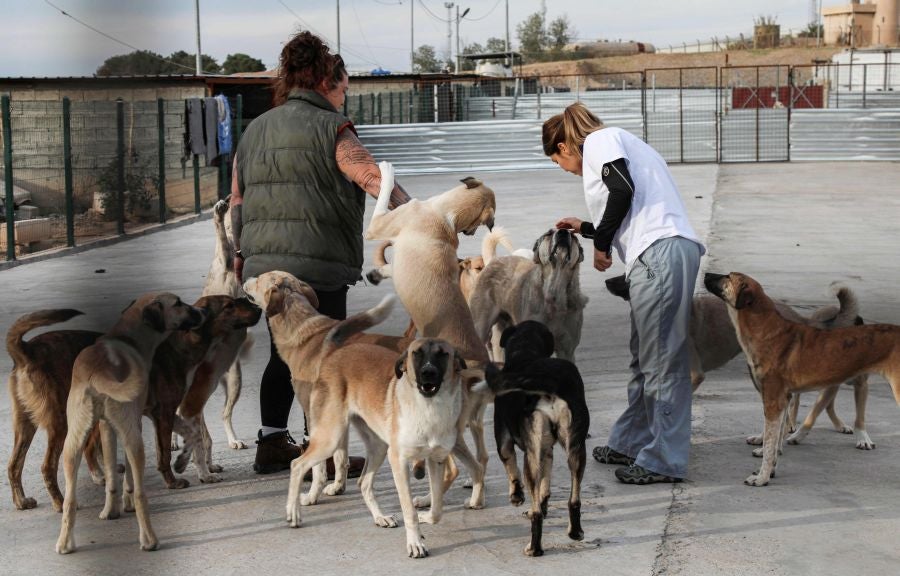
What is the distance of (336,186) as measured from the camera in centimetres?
506

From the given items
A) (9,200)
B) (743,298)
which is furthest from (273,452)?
(9,200)

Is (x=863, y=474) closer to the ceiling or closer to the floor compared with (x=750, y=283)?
closer to the floor

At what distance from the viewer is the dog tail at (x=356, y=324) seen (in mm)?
4766

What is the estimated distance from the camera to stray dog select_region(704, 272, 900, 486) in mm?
5141

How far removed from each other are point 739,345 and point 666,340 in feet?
3.47

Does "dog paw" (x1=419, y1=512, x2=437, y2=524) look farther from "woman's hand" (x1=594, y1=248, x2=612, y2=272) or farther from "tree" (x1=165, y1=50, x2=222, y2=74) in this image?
"tree" (x1=165, y1=50, x2=222, y2=74)

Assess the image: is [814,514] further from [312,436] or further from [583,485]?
[312,436]

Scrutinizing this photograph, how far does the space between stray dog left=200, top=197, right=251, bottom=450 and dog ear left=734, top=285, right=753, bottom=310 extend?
2399mm

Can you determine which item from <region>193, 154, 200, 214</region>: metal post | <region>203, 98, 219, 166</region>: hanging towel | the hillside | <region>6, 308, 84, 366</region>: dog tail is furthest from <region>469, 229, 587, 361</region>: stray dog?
the hillside

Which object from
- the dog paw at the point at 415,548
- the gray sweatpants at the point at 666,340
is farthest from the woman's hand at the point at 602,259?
the dog paw at the point at 415,548

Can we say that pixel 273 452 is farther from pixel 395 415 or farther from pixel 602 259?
pixel 602 259

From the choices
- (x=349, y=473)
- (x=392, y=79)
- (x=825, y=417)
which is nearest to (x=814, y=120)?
(x=392, y=79)

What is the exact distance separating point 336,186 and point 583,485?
1.81m

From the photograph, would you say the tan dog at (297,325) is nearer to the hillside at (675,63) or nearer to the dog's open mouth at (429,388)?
the dog's open mouth at (429,388)
